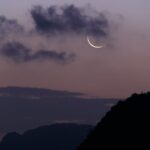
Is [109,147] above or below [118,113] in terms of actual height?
below

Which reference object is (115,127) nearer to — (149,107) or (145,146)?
(149,107)

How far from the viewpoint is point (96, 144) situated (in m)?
104

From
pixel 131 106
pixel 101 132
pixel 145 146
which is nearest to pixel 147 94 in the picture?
pixel 131 106

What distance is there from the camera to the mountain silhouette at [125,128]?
307 ft

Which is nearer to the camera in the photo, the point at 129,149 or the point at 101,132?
the point at 129,149

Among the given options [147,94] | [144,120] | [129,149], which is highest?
[147,94]

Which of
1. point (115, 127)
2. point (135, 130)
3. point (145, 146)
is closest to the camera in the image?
point (145, 146)

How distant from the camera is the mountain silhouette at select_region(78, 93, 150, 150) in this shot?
307 feet

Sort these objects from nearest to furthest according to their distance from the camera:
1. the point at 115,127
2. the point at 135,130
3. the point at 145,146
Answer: the point at 145,146, the point at 135,130, the point at 115,127

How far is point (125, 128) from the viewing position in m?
100

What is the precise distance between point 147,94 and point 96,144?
15124 millimetres

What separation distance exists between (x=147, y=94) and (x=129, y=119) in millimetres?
7955

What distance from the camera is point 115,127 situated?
339ft

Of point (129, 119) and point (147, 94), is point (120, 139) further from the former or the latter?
point (147, 94)
